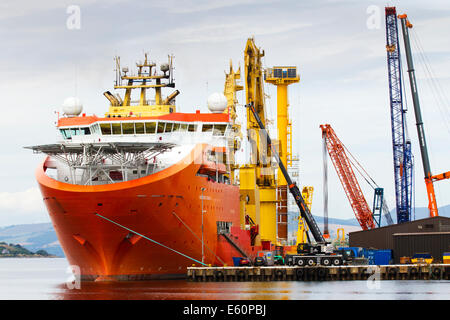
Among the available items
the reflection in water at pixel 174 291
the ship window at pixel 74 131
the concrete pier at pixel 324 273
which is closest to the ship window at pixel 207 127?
the ship window at pixel 74 131

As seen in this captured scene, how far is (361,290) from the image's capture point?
47188mm

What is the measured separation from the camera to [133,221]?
46625 mm

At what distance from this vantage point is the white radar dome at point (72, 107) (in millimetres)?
55125

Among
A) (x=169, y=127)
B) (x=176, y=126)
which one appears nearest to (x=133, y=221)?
(x=169, y=127)

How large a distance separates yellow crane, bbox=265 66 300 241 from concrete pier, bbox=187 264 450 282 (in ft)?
83.9

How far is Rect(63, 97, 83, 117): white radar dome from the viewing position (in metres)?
55.1

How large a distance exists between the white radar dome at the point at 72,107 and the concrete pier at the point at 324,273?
13.8 m

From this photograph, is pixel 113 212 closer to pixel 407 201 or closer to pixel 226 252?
pixel 226 252

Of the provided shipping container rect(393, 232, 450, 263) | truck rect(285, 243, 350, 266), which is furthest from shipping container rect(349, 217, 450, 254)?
truck rect(285, 243, 350, 266)

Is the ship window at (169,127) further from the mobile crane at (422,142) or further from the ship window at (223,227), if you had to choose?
the mobile crane at (422,142)

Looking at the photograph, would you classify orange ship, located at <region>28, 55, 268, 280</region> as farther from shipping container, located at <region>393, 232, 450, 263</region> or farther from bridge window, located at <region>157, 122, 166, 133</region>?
shipping container, located at <region>393, 232, 450, 263</region>

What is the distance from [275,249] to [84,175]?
1242 inches

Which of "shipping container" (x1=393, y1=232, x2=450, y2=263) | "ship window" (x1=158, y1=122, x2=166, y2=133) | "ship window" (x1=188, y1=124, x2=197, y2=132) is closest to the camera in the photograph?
"ship window" (x1=158, y1=122, x2=166, y2=133)

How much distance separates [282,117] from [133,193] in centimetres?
3820
